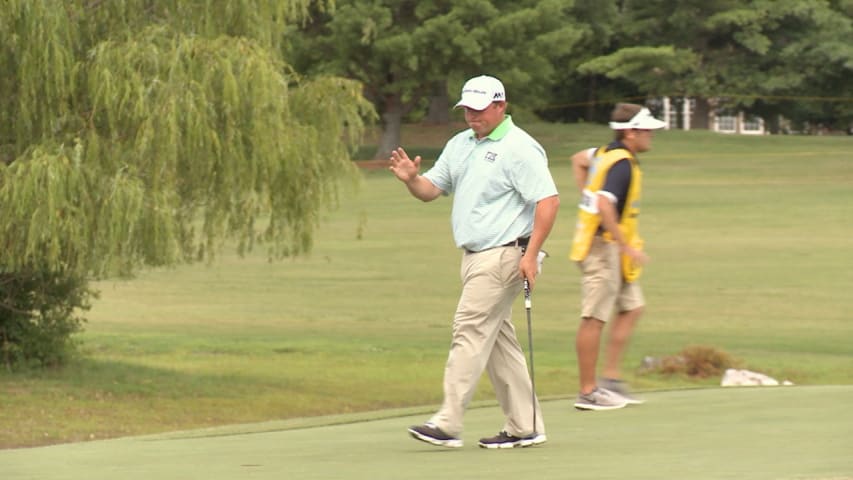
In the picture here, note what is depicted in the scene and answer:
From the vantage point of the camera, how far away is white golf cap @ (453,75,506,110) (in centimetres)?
826

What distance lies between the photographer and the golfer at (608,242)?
33.5ft

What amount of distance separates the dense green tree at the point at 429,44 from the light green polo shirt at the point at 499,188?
4932cm

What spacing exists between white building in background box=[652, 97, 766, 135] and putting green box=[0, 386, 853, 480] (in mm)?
58078

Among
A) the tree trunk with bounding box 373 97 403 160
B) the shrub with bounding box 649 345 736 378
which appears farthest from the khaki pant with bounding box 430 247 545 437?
the tree trunk with bounding box 373 97 403 160

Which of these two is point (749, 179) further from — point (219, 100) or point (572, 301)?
point (219, 100)

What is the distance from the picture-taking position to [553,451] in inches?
337

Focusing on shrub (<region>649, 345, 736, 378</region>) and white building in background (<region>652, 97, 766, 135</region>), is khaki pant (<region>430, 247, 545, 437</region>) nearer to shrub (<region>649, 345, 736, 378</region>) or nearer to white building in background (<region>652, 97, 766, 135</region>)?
shrub (<region>649, 345, 736, 378</region>)

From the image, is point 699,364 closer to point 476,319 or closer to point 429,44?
point 476,319

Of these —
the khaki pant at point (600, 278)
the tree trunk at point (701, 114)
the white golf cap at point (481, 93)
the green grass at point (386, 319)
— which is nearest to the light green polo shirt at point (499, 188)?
the white golf cap at point (481, 93)

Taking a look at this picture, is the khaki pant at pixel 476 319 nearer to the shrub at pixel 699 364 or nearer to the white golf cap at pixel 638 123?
the white golf cap at pixel 638 123

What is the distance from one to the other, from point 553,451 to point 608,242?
210cm

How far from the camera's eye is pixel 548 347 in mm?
24000

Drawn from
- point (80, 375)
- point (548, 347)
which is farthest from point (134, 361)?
point (548, 347)

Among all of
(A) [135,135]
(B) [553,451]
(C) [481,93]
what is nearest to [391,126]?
(A) [135,135]
